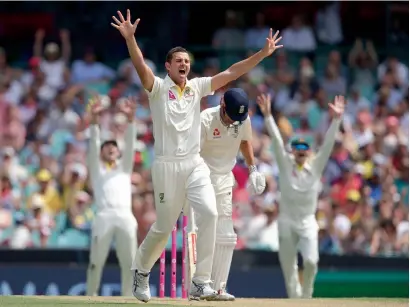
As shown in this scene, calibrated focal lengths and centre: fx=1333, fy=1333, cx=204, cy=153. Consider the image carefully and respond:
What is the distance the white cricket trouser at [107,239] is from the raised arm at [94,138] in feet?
1.67

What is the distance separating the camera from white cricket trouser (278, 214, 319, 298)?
14.8 metres

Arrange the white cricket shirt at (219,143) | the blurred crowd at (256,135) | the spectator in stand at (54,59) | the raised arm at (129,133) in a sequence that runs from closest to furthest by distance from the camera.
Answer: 1. the white cricket shirt at (219,143)
2. the raised arm at (129,133)
3. the blurred crowd at (256,135)
4. the spectator in stand at (54,59)

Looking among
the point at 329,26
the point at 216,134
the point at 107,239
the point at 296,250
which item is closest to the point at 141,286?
the point at 216,134

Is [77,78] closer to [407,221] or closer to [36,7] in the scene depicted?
[36,7]

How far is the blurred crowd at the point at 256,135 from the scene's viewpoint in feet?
54.7

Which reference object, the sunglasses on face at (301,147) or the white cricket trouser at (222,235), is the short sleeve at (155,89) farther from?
the sunglasses on face at (301,147)

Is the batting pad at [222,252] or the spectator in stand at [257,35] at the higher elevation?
the spectator in stand at [257,35]

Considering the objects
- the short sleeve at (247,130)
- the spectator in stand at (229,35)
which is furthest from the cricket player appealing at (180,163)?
the spectator in stand at (229,35)

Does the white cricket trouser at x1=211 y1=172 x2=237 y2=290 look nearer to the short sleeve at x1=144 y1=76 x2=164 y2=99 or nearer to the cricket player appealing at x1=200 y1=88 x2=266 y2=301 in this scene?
the cricket player appealing at x1=200 y1=88 x2=266 y2=301

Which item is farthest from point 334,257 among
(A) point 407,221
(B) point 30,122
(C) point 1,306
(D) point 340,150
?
(C) point 1,306

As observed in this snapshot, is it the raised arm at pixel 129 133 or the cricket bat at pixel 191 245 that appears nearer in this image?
the cricket bat at pixel 191 245

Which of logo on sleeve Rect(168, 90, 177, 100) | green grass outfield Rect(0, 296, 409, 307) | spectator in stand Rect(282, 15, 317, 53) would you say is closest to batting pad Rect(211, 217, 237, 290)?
green grass outfield Rect(0, 296, 409, 307)

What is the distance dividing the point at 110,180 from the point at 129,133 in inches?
23.7

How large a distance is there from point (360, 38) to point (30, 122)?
5649mm
